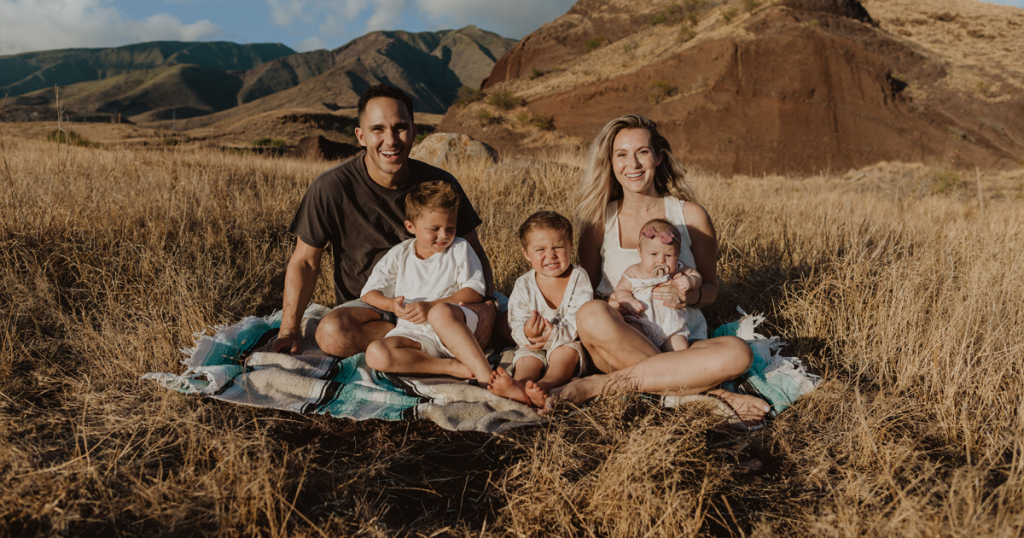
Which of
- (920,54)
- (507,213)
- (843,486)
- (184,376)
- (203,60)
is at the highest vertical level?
(203,60)

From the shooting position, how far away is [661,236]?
2.62 metres

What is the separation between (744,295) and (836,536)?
2.42 m

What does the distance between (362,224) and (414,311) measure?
0.84 metres

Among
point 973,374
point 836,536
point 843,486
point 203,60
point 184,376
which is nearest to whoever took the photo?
point 836,536

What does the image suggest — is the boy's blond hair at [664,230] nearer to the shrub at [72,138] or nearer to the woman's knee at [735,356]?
the woman's knee at [735,356]

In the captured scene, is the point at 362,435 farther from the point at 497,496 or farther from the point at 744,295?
the point at 744,295

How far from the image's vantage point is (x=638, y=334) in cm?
248

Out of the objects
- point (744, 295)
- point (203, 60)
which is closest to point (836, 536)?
point (744, 295)

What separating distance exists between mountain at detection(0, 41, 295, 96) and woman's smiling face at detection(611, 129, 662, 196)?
451 feet

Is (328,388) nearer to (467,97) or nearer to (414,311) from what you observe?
(414,311)

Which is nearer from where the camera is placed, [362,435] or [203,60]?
[362,435]

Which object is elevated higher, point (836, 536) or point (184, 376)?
point (184, 376)

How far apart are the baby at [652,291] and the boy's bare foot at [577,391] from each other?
15.8 inches

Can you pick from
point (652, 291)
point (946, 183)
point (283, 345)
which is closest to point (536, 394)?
point (652, 291)
